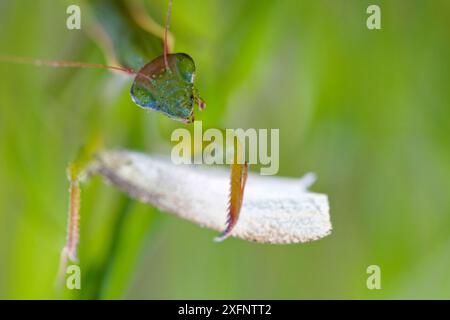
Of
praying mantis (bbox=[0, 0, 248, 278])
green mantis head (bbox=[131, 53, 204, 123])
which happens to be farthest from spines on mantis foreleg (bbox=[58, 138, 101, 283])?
green mantis head (bbox=[131, 53, 204, 123])

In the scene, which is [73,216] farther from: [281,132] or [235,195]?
[281,132]

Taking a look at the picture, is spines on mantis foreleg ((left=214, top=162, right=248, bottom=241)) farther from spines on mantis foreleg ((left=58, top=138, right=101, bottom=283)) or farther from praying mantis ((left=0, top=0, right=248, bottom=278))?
spines on mantis foreleg ((left=58, top=138, right=101, bottom=283))

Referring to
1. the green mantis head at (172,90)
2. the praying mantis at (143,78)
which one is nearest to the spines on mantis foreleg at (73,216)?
the praying mantis at (143,78)

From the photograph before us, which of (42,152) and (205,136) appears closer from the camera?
(205,136)

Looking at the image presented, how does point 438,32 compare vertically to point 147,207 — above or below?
above

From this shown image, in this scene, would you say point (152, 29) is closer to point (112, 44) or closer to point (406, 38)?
point (112, 44)

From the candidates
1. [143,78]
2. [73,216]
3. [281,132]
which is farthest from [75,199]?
[281,132]

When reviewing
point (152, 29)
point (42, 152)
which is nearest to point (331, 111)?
point (152, 29)
